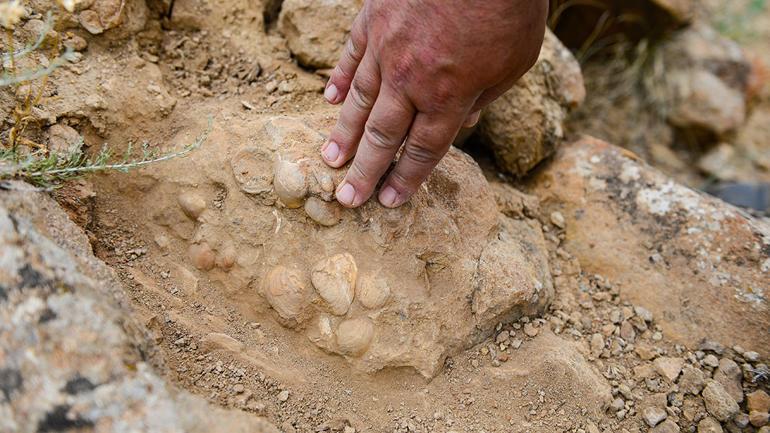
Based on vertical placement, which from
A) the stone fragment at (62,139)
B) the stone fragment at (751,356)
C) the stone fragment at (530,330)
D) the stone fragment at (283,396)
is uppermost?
the stone fragment at (751,356)

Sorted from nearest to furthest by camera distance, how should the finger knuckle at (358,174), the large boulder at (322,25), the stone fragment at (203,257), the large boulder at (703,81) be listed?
the finger knuckle at (358,174) < the stone fragment at (203,257) < the large boulder at (322,25) < the large boulder at (703,81)

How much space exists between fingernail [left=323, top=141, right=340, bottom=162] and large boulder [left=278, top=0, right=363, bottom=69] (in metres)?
0.68

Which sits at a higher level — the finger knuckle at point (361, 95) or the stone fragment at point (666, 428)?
the finger knuckle at point (361, 95)

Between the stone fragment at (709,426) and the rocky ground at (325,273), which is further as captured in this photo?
the stone fragment at (709,426)

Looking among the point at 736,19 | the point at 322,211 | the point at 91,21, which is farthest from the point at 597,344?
the point at 736,19

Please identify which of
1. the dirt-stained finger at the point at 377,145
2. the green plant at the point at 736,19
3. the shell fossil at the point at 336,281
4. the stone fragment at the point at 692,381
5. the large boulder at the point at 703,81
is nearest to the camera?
the dirt-stained finger at the point at 377,145

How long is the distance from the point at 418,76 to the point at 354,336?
794mm

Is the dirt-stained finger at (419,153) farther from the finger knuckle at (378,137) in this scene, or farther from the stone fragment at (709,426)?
the stone fragment at (709,426)

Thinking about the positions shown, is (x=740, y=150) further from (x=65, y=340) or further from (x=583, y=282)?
(x=65, y=340)

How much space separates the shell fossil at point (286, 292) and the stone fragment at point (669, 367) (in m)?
1.24

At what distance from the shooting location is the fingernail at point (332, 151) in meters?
1.88

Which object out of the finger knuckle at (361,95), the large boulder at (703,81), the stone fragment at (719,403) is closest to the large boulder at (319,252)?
the finger knuckle at (361,95)

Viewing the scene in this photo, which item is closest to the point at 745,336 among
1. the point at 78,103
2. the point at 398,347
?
the point at 398,347

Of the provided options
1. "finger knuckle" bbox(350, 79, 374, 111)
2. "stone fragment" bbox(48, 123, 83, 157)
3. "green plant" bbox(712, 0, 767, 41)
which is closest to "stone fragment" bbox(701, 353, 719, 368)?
"finger knuckle" bbox(350, 79, 374, 111)
